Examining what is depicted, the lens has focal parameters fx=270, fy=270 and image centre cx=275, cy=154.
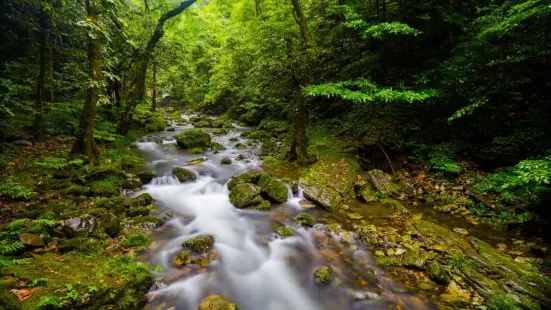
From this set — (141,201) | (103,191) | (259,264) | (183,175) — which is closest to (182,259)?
(259,264)

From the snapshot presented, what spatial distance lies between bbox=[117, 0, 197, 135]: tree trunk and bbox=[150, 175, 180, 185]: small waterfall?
5330 millimetres

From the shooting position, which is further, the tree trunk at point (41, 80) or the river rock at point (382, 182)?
the tree trunk at point (41, 80)

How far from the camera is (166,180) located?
895 centimetres

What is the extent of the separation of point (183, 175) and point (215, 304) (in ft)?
18.9

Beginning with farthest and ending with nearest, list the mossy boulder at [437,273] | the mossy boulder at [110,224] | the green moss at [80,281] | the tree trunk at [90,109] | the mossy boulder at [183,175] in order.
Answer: the mossy boulder at [183,175] → the tree trunk at [90,109] → the mossy boulder at [110,224] → the mossy boulder at [437,273] → the green moss at [80,281]

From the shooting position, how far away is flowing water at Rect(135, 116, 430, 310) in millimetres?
4531

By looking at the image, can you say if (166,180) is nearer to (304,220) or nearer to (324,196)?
(304,220)

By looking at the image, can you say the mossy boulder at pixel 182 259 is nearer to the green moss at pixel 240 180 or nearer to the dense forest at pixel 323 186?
the dense forest at pixel 323 186

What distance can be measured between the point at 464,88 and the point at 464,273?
4870mm

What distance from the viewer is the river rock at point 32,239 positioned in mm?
4496

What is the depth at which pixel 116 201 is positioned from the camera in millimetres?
6527

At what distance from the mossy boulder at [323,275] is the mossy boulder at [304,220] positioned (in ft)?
4.81

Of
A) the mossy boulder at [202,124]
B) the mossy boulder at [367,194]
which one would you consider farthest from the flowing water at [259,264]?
the mossy boulder at [202,124]

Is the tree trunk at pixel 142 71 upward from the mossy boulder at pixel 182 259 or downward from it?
upward
